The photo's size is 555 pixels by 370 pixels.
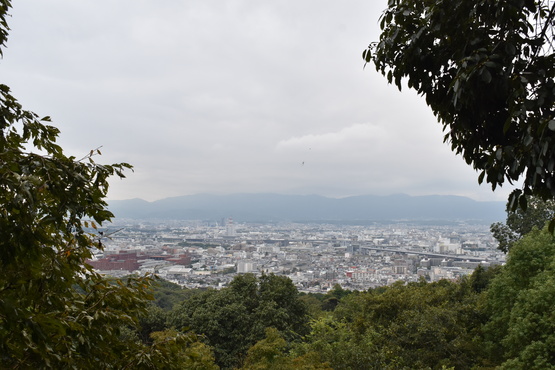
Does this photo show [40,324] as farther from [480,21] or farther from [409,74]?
[480,21]

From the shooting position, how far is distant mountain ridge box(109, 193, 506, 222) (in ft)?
398

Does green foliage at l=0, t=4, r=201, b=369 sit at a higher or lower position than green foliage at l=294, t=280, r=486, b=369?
higher

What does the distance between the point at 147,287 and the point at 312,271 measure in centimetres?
3897

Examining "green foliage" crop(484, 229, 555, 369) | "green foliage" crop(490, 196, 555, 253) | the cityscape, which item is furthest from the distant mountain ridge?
"green foliage" crop(484, 229, 555, 369)

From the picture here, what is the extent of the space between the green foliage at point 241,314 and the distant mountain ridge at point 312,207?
9707cm

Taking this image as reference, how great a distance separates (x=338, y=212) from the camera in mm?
136125

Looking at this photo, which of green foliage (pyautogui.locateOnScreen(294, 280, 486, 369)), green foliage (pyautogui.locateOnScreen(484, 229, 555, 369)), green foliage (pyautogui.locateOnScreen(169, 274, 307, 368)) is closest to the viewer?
green foliage (pyautogui.locateOnScreen(484, 229, 555, 369))

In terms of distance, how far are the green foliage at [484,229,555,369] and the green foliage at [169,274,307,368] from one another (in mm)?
6347

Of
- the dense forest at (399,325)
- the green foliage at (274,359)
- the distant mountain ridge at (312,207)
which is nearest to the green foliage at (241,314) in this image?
the dense forest at (399,325)

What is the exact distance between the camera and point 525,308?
24.1 ft

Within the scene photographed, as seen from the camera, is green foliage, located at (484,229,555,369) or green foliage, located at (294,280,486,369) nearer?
green foliage, located at (484,229,555,369)

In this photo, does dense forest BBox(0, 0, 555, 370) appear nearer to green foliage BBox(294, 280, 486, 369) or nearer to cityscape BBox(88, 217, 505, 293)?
green foliage BBox(294, 280, 486, 369)

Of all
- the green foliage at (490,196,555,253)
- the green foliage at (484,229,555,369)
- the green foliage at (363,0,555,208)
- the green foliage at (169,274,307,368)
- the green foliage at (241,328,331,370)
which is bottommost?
the green foliage at (169,274,307,368)

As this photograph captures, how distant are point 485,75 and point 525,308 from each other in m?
7.49
